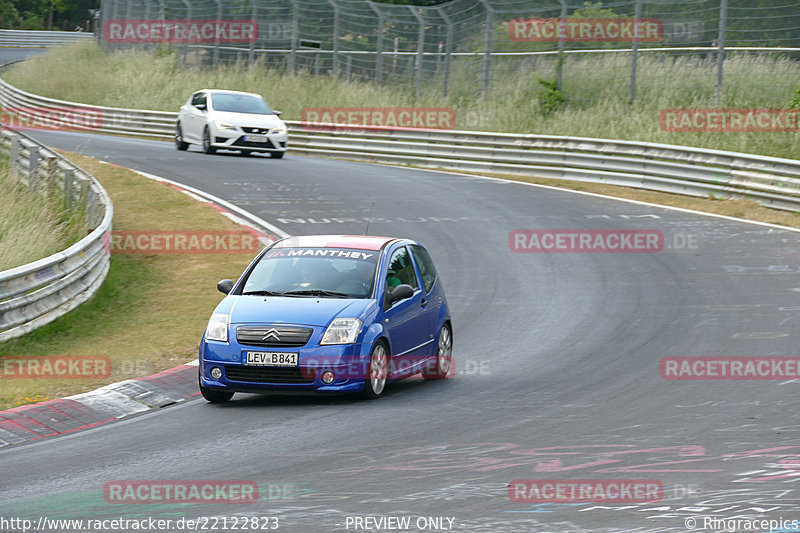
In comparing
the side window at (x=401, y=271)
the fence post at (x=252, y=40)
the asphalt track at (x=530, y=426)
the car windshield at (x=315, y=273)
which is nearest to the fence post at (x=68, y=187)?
the asphalt track at (x=530, y=426)

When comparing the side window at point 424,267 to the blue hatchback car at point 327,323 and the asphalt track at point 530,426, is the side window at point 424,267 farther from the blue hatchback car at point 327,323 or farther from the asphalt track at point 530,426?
the asphalt track at point 530,426

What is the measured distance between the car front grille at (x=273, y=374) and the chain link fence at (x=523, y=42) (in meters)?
19.4

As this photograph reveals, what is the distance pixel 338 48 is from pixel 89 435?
30.6 metres

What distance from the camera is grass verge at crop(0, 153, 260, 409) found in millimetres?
12156

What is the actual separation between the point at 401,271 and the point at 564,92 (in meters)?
21.8

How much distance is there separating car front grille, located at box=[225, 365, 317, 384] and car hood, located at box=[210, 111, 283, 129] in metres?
21.0

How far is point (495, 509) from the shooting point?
22.4ft

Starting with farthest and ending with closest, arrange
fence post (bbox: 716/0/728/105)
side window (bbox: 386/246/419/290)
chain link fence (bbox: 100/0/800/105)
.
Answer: chain link fence (bbox: 100/0/800/105) → fence post (bbox: 716/0/728/105) → side window (bbox: 386/246/419/290)

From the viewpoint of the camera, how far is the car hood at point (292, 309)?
10523 mm

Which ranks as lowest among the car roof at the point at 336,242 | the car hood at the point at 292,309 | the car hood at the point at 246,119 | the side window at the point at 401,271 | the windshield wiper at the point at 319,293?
the car hood at the point at 292,309

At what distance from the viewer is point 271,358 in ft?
34.0

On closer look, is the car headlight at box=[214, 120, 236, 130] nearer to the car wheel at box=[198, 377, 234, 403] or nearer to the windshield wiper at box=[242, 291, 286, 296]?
the windshield wiper at box=[242, 291, 286, 296]

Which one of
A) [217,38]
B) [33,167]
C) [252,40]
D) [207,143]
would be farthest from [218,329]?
[217,38]

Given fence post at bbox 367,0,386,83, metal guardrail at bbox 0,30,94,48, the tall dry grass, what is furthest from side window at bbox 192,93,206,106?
metal guardrail at bbox 0,30,94,48
